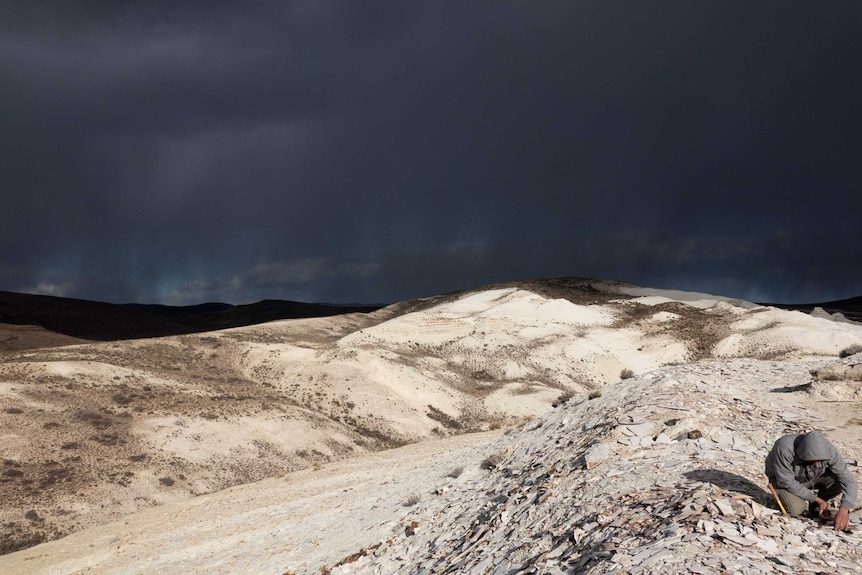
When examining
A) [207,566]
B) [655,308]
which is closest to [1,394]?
[207,566]

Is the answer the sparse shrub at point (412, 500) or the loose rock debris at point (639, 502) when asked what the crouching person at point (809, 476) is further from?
the sparse shrub at point (412, 500)

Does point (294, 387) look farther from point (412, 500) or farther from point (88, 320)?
point (88, 320)

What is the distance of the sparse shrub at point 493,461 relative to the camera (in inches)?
624

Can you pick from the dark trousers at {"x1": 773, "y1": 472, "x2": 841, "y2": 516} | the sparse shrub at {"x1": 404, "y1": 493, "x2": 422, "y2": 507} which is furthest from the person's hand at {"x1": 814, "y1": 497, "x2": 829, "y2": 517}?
the sparse shrub at {"x1": 404, "y1": 493, "x2": 422, "y2": 507}

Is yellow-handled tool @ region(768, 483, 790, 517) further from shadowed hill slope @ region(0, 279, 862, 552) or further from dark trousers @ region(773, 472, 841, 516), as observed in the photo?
shadowed hill slope @ region(0, 279, 862, 552)

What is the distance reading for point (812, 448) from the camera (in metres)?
7.89

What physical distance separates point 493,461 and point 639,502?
24.6 feet

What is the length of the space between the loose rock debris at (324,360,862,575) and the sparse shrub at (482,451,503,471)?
229mm

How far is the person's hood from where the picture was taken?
25.7ft

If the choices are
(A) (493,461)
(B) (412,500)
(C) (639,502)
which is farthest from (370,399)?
(C) (639,502)

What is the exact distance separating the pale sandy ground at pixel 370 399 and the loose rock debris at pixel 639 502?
2.06 meters

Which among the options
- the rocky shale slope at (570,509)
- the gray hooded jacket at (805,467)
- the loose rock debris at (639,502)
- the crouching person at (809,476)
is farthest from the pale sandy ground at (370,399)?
the gray hooded jacket at (805,467)

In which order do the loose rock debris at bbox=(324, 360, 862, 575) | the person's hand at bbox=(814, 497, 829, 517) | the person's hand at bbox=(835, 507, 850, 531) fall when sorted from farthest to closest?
the person's hand at bbox=(814, 497, 829, 517), the person's hand at bbox=(835, 507, 850, 531), the loose rock debris at bbox=(324, 360, 862, 575)

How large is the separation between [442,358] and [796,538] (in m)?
43.3
